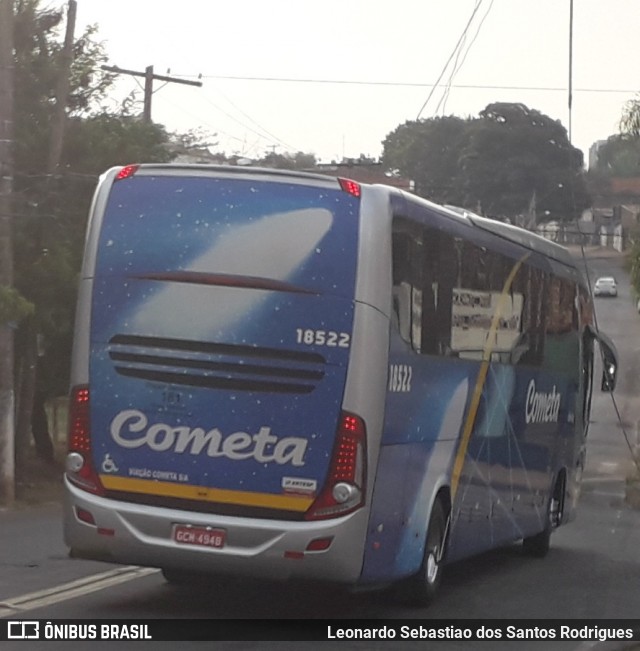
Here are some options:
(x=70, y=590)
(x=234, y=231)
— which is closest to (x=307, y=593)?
(x=70, y=590)

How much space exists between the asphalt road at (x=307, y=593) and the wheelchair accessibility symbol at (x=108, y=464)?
3.58 ft

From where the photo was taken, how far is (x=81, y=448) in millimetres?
10453

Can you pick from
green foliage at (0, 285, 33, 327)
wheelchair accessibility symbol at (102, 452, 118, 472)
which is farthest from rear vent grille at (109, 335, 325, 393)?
green foliage at (0, 285, 33, 327)

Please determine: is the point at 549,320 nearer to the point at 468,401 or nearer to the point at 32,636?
the point at 468,401

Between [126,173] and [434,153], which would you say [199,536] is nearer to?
[126,173]

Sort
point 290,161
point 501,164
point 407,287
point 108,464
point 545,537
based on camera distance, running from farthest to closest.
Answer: point 501,164 → point 290,161 → point 545,537 → point 407,287 → point 108,464

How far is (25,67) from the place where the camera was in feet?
78.1

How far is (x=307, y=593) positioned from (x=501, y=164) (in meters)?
47.2

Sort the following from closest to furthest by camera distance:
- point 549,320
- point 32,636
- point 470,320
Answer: point 32,636 < point 470,320 < point 549,320

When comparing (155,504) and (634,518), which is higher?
(155,504)

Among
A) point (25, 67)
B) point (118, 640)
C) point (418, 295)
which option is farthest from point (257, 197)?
point (25, 67)

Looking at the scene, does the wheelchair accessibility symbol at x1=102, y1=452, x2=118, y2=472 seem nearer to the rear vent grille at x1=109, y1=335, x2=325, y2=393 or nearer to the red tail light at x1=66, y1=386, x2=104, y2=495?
the red tail light at x1=66, y1=386, x2=104, y2=495

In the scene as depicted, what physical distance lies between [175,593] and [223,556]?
7.11ft

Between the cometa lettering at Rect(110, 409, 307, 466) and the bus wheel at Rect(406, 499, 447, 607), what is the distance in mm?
2166
